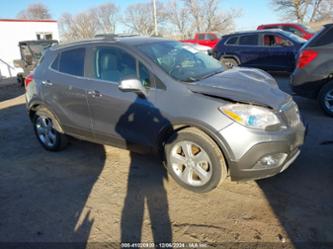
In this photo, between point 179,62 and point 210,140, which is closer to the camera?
point 210,140

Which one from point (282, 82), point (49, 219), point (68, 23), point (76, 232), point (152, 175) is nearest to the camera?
point (76, 232)

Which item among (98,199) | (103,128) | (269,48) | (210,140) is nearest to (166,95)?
(210,140)

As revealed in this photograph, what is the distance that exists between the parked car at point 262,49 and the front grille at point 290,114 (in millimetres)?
6711

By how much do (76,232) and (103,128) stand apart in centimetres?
147

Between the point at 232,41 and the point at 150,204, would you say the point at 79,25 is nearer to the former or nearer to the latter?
the point at 232,41

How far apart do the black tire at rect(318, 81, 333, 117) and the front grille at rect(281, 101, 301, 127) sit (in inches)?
99.9

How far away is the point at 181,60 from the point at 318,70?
3.05 metres

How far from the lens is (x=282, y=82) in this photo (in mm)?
9227

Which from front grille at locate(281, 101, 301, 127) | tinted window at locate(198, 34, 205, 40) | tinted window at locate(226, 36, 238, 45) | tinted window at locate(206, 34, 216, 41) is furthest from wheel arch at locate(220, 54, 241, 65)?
tinted window at locate(198, 34, 205, 40)

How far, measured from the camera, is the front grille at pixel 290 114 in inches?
124

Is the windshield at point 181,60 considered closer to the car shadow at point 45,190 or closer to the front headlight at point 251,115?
the front headlight at point 251,115

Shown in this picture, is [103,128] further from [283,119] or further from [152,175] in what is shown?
[283,119]

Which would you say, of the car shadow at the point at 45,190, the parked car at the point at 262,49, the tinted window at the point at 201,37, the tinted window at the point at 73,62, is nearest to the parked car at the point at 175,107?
the tinted window at the point at 73,62

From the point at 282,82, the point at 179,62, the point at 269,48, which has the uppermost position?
the point at 179,62
